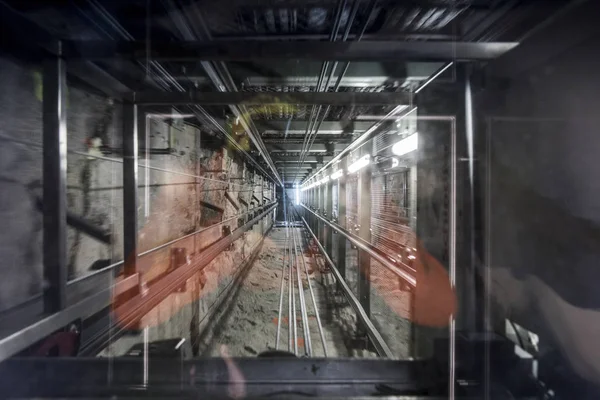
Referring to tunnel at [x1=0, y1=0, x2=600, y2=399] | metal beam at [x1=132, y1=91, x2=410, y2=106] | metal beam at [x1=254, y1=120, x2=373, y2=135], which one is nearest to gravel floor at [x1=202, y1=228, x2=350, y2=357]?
tunnel at [x1=0, y1=0, x2=600, y2=399]

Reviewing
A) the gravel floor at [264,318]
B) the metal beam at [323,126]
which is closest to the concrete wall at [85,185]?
the metal beam at [323,126]

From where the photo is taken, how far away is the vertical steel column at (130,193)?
1.86m

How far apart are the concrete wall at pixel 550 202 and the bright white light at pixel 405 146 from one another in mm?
1214

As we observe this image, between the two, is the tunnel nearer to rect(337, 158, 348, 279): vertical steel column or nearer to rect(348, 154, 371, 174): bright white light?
rect(348, 154, 371, 174): bright white light

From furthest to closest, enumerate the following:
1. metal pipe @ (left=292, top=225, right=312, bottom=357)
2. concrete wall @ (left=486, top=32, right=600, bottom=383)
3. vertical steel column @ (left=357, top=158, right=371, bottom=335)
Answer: vertical steel column @ (left=357, top=158, right=371, bottom=335) → metal pipe @ (left=292, top=225, right=312, bottom=357) → concrete wall @ (left=486, top=32, right=600, bottom=383)

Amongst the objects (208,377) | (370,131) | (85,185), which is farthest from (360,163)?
(208,377)

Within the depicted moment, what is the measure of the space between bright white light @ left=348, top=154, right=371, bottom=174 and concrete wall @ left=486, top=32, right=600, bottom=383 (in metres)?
2.90

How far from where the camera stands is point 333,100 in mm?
1697

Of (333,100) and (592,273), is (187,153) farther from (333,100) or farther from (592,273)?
(592,273)

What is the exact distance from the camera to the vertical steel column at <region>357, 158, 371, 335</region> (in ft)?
13.8

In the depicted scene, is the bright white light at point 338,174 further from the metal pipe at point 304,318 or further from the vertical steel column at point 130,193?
the vertical steel column at point 130,193

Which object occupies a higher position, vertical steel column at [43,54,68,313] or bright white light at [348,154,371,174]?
bright white light at [348,154,371,174]

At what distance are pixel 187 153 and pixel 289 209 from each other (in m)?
18.4

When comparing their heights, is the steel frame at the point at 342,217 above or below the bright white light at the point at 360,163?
below
